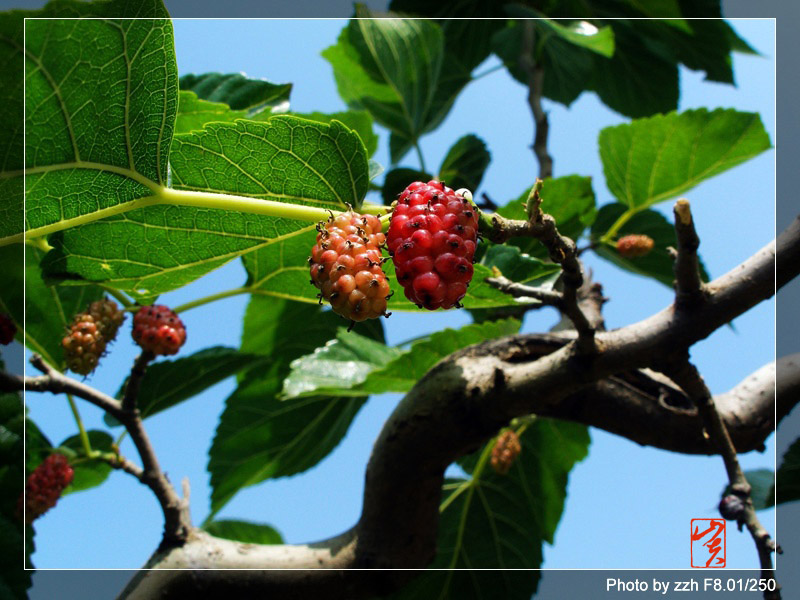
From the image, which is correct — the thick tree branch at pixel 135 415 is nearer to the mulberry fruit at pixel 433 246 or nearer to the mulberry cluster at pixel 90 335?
the mulberry cluster at pixel 90 335

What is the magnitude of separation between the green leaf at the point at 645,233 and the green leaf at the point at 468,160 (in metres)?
0.23

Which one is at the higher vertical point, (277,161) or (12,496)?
(277,161)

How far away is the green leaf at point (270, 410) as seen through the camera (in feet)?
3.69

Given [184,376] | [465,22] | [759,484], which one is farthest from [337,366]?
[465,22]

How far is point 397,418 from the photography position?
2.65ft

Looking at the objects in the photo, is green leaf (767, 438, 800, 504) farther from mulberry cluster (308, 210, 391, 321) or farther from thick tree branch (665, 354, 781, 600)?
mulberry cluster (308, 210, 391, 321)

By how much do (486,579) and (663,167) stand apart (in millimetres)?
706

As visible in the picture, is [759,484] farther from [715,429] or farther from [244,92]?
[244,92]

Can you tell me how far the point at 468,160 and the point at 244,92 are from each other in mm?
483

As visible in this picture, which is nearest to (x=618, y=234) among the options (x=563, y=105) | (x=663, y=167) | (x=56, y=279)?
(x=663, y=167)

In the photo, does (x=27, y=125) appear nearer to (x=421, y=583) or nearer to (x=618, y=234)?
(x=421, y=583)

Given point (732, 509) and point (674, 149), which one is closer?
point (732, 509)

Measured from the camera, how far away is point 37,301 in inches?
37.2

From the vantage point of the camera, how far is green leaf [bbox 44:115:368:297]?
19.8 inches
